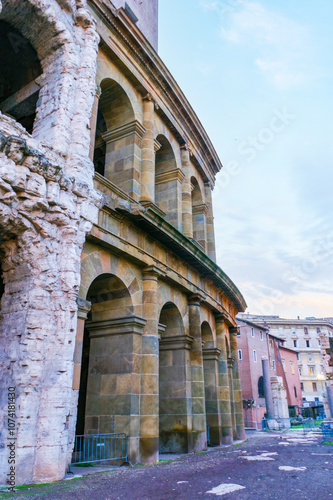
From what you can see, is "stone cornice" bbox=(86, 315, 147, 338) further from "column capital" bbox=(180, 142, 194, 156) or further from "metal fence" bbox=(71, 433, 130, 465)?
"column capital" bbox=(180, 142, 194, 156)

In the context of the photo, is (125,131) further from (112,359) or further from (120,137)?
(112,359)

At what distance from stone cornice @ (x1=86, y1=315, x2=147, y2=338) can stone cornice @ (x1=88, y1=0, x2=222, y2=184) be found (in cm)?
707

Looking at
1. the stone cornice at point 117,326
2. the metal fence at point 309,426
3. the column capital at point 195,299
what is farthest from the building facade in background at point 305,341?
the stone cornice at point 117,326

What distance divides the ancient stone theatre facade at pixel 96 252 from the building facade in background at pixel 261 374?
58.3ft

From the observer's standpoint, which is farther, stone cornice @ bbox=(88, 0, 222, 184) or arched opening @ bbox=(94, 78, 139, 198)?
arched opening @ bbox=(94, 78, 139, 198)

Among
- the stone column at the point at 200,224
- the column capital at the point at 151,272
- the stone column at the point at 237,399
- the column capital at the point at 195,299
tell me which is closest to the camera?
the column capital at the point at 151,272

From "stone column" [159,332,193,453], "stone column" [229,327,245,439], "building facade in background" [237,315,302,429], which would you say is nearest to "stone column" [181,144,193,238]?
"stone column" [159,332,193,453]

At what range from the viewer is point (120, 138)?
38.1ft

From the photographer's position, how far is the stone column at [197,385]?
11482mm

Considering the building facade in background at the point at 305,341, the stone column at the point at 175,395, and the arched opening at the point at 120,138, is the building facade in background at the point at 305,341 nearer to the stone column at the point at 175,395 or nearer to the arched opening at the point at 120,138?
the stone column at the point at 175,395

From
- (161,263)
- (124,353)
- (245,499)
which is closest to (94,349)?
(124,353)

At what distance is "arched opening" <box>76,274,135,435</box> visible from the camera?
8.80 metres

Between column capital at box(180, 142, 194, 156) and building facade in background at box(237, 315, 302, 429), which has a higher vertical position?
column capital at box(180, 142, 194, 156)

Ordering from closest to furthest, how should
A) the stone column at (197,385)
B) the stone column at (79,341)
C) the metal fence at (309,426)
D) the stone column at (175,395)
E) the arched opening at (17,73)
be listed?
the stone column at (79,341) → the arched opening at (17,73) → the stone column at (175,395) → the stone column at (197,385) → the metal fence at (309,426)
